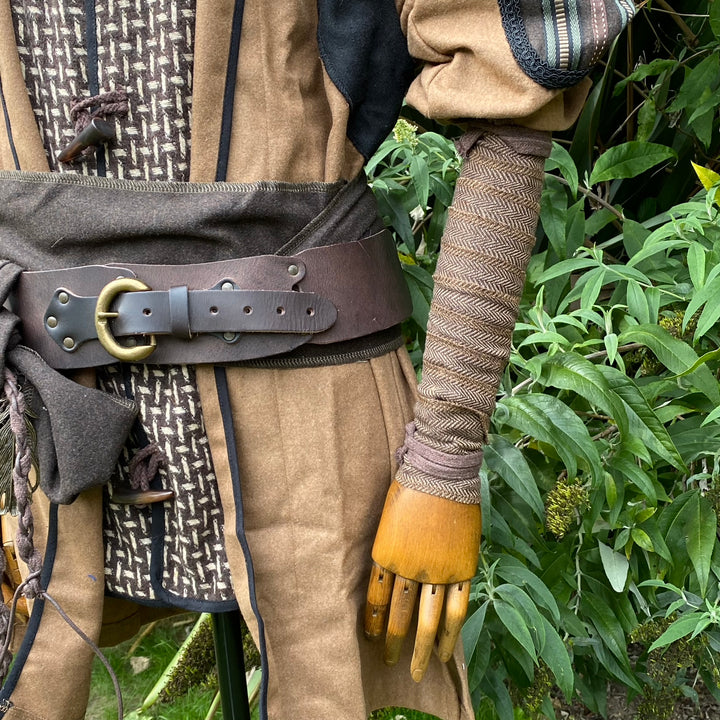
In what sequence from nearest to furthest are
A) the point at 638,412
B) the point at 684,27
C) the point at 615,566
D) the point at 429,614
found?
the point at 429,614
the point at 638,412
the point at 615,566
the point at 684,27

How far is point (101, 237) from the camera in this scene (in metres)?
0.78

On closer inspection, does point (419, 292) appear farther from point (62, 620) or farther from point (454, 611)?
point (62, 620)

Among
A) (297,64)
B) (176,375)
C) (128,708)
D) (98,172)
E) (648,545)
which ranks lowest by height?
(128,708)

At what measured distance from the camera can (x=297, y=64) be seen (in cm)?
78

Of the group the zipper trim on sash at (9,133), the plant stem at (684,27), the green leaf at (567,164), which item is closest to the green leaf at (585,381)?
the green leaf at (567,164)

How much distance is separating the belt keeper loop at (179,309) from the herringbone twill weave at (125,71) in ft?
0.38

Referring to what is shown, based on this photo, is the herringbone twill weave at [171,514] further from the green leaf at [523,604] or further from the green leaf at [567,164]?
the green leaf at [567,164]

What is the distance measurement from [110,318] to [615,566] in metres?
0.95

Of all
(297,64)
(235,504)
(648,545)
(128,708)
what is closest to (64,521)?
(235,504)

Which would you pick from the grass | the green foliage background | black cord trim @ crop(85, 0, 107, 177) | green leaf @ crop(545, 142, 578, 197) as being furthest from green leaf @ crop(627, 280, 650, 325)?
the grass

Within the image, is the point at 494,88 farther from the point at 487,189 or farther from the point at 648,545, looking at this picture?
the point at 648,545

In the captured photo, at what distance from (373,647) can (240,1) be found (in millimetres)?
691

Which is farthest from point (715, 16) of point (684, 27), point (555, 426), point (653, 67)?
point (555, 426)

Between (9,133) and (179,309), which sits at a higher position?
(9,133)
